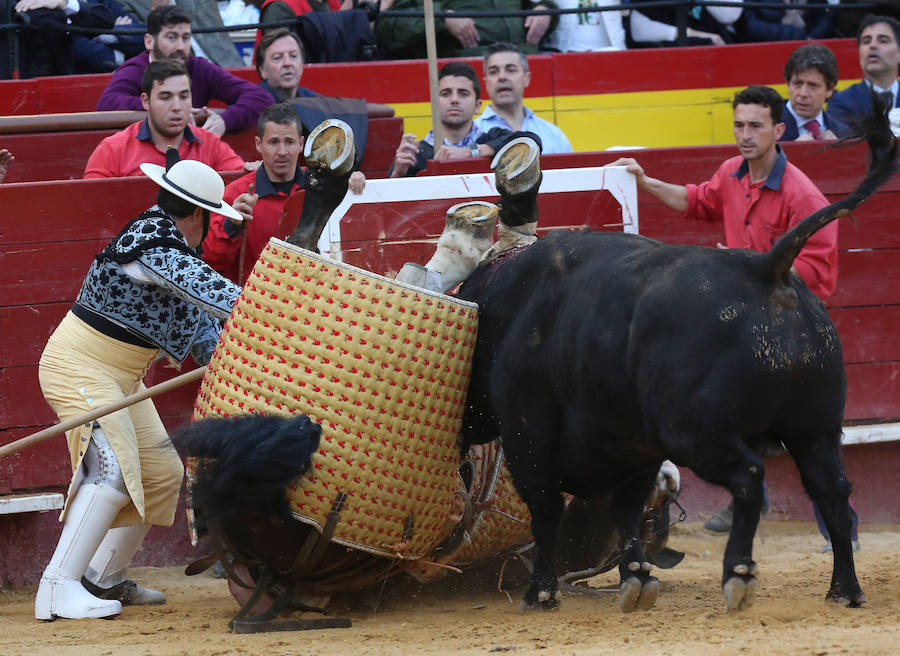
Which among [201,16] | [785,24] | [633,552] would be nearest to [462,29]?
[201,16]

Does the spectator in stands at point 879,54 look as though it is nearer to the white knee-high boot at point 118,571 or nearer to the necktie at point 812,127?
the necktie at point 812,127

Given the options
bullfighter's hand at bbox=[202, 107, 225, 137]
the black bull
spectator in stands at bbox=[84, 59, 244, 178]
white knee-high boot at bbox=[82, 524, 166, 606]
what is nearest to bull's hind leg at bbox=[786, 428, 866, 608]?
the black bull

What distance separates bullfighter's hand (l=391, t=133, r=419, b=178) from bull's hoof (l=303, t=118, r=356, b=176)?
1.89m

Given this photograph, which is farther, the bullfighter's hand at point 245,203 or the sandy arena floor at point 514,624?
the bullfighter's hand at point 245,203

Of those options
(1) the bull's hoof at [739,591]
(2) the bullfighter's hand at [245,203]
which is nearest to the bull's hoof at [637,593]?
(1) the bull's hoof at [739,591]

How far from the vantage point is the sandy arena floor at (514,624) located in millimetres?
3656

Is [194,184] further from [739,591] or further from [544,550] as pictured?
[739,591]

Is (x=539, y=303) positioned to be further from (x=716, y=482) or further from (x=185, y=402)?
(x=185, y=402)

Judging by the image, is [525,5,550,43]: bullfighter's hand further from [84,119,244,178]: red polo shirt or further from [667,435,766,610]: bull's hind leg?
Result: [667,435,766,610]: bull's hind leg

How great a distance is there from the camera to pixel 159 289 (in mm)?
5047

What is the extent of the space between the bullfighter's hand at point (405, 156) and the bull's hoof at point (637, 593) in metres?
2.67

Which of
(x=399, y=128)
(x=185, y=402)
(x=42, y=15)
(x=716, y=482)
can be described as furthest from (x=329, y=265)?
(x=42, y=15)

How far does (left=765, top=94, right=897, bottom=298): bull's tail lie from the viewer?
143 inches

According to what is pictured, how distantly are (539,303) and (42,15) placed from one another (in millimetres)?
4514
